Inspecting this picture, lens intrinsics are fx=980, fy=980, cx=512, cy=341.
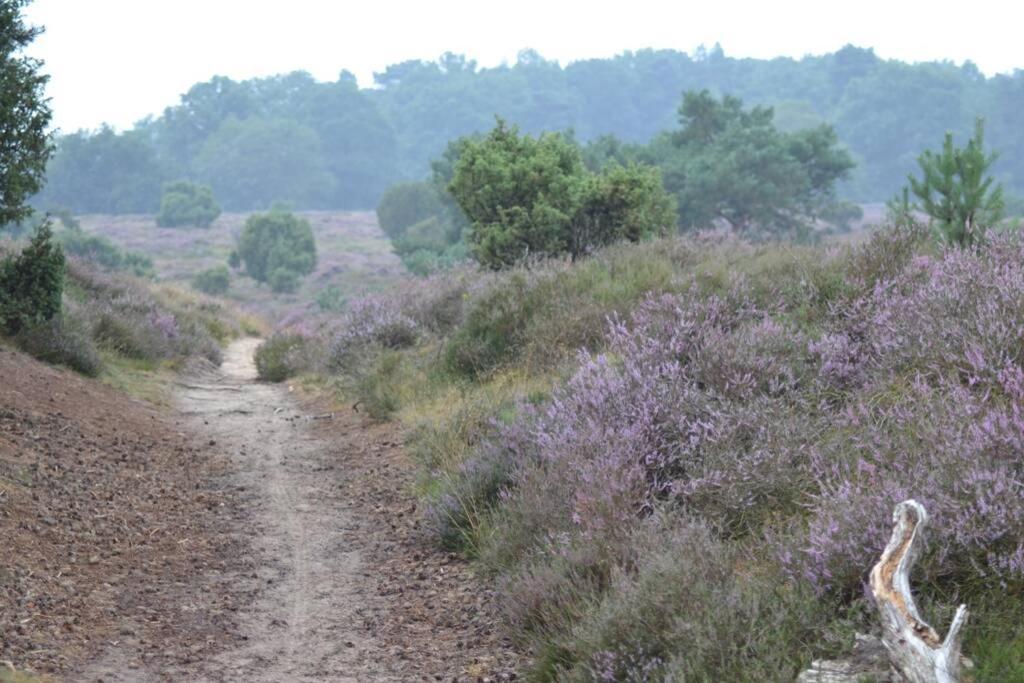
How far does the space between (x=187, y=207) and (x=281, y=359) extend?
192 feet

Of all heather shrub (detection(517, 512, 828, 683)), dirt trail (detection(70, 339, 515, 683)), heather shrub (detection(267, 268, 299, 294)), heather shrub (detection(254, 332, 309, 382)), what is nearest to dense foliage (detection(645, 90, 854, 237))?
heather shrub (detection(267, 268, 299, 294))

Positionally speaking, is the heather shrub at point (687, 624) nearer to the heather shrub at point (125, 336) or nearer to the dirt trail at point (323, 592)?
the dirt trail at point (323, 592)

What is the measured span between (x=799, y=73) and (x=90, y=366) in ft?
399

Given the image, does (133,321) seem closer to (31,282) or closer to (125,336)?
(125,336)

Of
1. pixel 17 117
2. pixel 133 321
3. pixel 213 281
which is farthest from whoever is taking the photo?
pixel 213 281

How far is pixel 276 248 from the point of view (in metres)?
55.6

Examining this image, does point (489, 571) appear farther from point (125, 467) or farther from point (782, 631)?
point (125, 467)

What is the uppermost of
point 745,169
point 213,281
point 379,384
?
point 745,169

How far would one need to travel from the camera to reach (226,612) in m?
6.16

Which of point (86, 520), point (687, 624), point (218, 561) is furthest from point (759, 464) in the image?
point (86, 520)

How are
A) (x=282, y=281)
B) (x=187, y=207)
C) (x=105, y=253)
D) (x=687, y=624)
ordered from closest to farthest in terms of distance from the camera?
(x=687, y=624)
(x=105, y=253)
(x=282, y=281)
(x=187, y=207)

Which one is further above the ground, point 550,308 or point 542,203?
point 542,203

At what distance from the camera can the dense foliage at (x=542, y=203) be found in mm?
17281

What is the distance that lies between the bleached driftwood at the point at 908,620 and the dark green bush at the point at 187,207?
243ft
